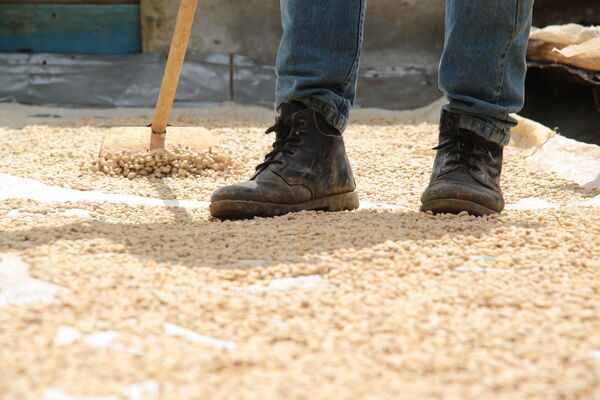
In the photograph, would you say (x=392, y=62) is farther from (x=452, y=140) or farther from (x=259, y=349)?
(x=259, y=349)

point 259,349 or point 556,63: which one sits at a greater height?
point 556,63

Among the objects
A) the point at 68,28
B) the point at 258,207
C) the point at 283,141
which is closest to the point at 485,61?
the point at 283,141

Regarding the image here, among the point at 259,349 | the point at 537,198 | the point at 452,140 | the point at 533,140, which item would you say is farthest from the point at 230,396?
the point at 533,140

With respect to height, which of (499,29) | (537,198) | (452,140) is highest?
(499,29)

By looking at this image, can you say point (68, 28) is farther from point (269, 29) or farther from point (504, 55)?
point (504, 55)

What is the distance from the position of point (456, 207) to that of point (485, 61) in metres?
0.36

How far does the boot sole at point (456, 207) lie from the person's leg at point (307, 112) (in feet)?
0.84

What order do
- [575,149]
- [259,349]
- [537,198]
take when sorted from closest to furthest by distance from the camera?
[259,349], [537,198], [575,149]

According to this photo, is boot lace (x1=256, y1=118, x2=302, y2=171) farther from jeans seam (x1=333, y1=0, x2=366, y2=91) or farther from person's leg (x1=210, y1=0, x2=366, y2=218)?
jeans seam (x1=333, y1=0, x2=366, y2=91)

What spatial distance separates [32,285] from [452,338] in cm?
63

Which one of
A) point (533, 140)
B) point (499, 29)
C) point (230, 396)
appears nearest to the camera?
point (230, 396)

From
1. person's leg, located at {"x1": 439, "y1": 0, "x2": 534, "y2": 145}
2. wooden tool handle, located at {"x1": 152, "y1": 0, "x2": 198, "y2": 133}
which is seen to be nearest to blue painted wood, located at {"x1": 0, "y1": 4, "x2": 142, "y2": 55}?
wooden tool handle, located at {"x1": 152, "y1": 0, "x2": 198, "y2": 133}

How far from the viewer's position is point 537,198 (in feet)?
6.93

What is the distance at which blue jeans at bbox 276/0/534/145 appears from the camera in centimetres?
158
